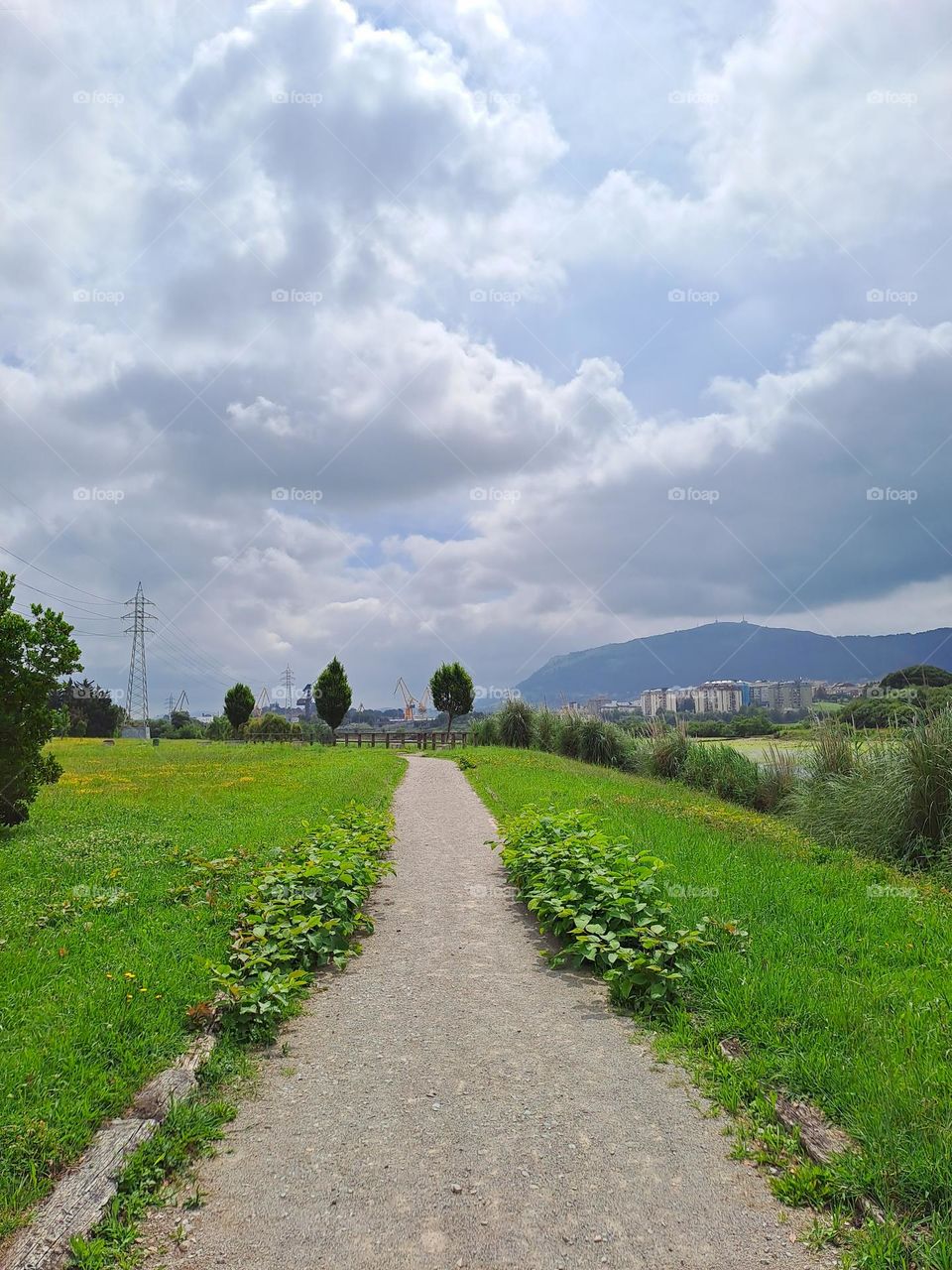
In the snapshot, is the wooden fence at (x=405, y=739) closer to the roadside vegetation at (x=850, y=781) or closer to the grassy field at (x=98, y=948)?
the roadside vegetation at (x=850, y=781)

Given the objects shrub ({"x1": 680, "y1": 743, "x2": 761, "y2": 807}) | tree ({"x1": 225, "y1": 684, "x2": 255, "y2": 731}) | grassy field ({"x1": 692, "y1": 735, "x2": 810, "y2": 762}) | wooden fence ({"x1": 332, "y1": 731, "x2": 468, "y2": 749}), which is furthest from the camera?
tree ({"x1": 225, "y1": 684, "x2": 255, "y2": 731})

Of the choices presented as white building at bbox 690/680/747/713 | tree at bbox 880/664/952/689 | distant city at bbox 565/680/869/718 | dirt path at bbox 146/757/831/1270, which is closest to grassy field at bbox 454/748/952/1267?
dirt path at bbox 146/757/831/1270

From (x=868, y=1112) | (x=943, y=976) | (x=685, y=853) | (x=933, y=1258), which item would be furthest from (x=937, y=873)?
(x=933, y=1258)

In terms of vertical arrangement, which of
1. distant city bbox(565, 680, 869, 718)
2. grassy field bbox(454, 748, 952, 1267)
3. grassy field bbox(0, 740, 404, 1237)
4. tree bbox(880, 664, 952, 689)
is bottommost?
grassy field bbox(454, 748, 952, 1267)

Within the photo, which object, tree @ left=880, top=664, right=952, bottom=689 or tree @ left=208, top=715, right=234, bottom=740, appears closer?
tree @ left=880, top=664, right=952, bottom=689

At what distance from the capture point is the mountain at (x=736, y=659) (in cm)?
1961

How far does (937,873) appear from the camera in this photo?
9062 millimetres

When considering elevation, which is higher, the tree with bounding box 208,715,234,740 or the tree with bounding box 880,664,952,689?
the tree with bounding box 880,664,952,689

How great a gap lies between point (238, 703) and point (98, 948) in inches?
2393

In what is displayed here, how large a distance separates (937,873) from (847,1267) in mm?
7633

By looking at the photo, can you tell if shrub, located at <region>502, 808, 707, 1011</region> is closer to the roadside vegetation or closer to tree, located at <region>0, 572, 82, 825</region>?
the roadside vegetation

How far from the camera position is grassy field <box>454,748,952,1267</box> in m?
3.21

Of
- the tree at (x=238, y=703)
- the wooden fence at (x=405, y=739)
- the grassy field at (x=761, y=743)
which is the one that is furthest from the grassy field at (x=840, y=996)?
the tree at (x=238, y=703)

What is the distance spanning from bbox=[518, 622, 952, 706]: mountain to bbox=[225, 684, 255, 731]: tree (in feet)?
79.6
